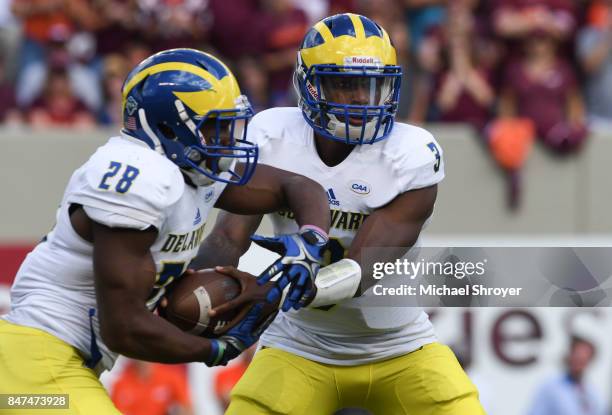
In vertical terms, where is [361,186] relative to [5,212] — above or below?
above

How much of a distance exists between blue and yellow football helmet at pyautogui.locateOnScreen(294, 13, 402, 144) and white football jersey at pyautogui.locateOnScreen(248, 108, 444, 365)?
0.27ft

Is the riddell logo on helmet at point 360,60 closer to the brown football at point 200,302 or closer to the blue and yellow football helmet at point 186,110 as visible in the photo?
the blue and yellow football helmet at point 186,110

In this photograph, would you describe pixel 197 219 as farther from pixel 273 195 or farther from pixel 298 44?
pixel 298 44

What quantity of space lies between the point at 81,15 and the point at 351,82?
421cm

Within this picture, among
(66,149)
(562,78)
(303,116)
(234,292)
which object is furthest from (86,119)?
(234,292)

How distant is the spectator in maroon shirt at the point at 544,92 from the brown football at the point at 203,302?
401 cm

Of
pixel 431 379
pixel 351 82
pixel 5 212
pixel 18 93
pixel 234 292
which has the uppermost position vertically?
pixel 351 82

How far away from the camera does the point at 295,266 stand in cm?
377

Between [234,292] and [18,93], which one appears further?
[18,93]

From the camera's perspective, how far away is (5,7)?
8117mm

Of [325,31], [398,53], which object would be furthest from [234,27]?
[325,31]

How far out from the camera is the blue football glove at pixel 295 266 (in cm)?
378

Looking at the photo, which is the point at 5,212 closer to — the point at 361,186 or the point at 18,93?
the point at 18,93

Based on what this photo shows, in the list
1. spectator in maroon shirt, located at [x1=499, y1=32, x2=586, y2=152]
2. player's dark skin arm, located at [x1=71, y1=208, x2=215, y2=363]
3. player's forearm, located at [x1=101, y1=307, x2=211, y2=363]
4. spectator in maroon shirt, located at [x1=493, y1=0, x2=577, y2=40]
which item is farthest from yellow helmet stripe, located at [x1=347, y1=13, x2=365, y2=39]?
spectator in maroon shirt, located at [x1=493, y1=0, x2=577, y2=40]
